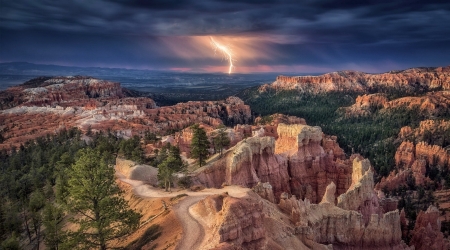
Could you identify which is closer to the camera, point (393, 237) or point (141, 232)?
point (141, 232)

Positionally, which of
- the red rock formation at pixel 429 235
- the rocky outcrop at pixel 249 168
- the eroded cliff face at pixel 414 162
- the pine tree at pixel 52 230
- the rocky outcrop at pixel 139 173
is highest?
the rocky outcrop at pixel 249 168

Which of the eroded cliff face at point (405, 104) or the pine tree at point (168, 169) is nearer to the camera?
the pine tree at point (168, 169)

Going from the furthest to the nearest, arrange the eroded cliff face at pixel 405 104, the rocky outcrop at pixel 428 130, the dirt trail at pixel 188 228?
the eroded cliff face at pixel 405 104 < the rocky outcrop at pixel 428 130 < the dirt trail at pixel 188 228

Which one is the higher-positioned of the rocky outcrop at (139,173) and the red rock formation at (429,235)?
the rocky outcrop at (139,173)

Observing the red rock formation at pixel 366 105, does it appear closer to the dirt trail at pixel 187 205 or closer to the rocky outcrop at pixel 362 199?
the rocky outcrop at pixel 362 199

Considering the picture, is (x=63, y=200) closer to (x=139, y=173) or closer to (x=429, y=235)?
(x=139, y=173)

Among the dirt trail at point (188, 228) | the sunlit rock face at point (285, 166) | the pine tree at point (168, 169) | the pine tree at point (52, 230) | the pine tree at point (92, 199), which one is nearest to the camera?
the dirt trail at point (188, 228)

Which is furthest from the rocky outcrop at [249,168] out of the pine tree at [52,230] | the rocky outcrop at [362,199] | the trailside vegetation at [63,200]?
the pine tree at [52,230]

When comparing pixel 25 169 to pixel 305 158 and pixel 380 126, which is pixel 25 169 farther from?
pixel 380 126

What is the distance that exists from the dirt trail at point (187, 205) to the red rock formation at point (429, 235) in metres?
23.2

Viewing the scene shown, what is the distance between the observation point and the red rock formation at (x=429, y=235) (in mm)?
39094

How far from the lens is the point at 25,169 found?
73.5m

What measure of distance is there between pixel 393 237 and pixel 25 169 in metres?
71.2

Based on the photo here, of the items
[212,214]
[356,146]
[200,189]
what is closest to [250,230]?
[212,214]
